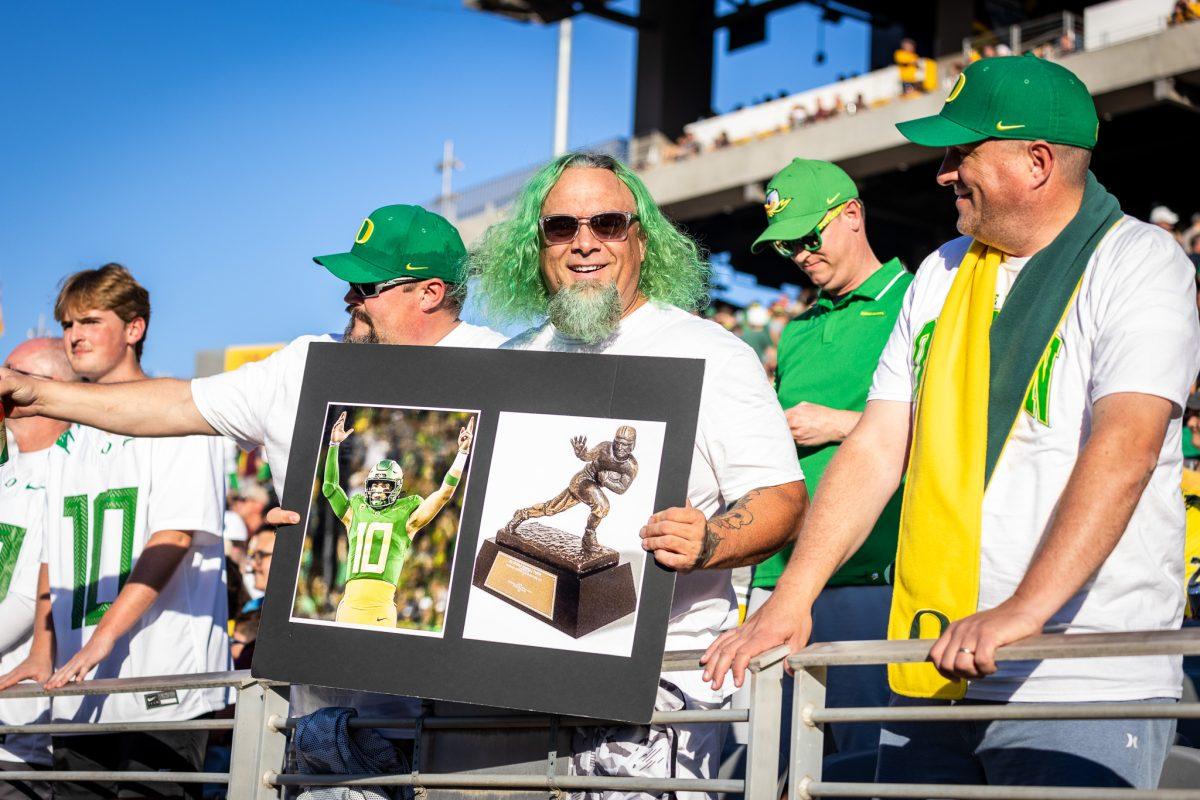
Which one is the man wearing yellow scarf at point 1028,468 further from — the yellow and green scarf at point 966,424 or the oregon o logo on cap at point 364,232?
the oregon o logo on cap at point 364,232

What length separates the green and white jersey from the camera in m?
2.83

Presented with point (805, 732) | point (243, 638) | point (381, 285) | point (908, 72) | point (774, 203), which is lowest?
point (243, 638)

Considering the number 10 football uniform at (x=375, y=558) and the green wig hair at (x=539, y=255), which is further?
the green wig hair at (x=539, y=255)

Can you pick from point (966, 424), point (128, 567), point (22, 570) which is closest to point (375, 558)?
point (966, 424)

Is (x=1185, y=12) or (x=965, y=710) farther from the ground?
(x=1185, y=12)

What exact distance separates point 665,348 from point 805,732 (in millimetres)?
940

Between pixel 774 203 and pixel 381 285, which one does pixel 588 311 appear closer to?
pixel 381 285

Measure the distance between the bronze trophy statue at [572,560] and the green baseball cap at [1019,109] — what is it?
93 cm

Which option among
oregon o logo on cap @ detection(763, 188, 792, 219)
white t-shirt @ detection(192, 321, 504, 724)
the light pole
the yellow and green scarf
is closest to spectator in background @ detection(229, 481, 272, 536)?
oregon o logo on cap @ detection(763, 188, 792, 219)

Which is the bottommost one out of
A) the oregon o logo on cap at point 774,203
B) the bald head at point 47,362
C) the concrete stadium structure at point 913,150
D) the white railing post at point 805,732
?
the white railing post at point 805,732

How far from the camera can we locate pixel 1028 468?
2.61 m

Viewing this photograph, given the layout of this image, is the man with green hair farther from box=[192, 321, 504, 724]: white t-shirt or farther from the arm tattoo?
box=[192, 321, 504, 724]: white t-shirt

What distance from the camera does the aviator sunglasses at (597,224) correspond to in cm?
321

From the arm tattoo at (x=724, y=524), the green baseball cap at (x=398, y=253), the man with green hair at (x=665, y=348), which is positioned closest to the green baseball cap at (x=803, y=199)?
the man with green hair at (x=665, y=348)
